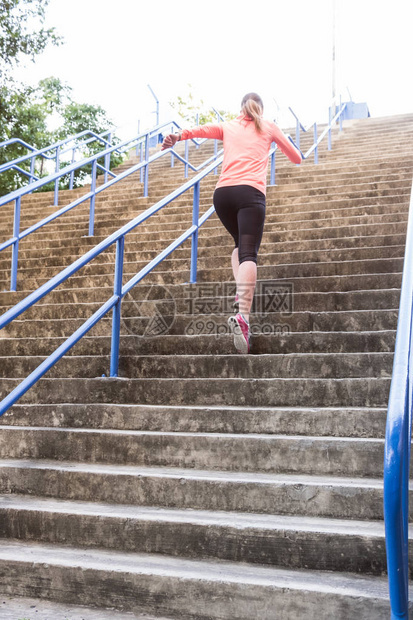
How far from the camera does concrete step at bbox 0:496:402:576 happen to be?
226 centimetres

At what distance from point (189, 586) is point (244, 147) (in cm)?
277

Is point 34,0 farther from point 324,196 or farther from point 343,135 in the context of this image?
point 324,196

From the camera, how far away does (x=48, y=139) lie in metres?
20.8

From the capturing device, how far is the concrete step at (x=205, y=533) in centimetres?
226

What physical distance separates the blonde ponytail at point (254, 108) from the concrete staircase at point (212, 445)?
1213 millimetres

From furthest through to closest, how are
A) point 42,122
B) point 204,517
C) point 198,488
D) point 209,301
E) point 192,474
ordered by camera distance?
point 42,122 < point 209,301 < point 192,474 < point 198,488 < point 204,517

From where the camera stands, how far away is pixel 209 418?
311cm

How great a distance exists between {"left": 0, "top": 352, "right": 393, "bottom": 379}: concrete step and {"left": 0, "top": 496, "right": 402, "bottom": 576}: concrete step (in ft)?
3.45

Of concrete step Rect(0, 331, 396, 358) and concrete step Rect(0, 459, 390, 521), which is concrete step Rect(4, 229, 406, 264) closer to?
concrete step Rect(0, 331, 396, 358)

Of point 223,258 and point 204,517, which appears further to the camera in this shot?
point 223,258

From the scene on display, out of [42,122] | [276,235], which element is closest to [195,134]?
[276,235]

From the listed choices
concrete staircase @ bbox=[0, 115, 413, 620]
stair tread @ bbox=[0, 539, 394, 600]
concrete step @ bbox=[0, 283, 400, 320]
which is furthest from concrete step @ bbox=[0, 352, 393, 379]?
stair tread @ bbox=[0, 539, 394, 600]

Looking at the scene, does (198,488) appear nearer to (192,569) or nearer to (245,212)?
(192,569)

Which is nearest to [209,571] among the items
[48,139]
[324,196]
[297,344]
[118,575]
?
[118,575]
